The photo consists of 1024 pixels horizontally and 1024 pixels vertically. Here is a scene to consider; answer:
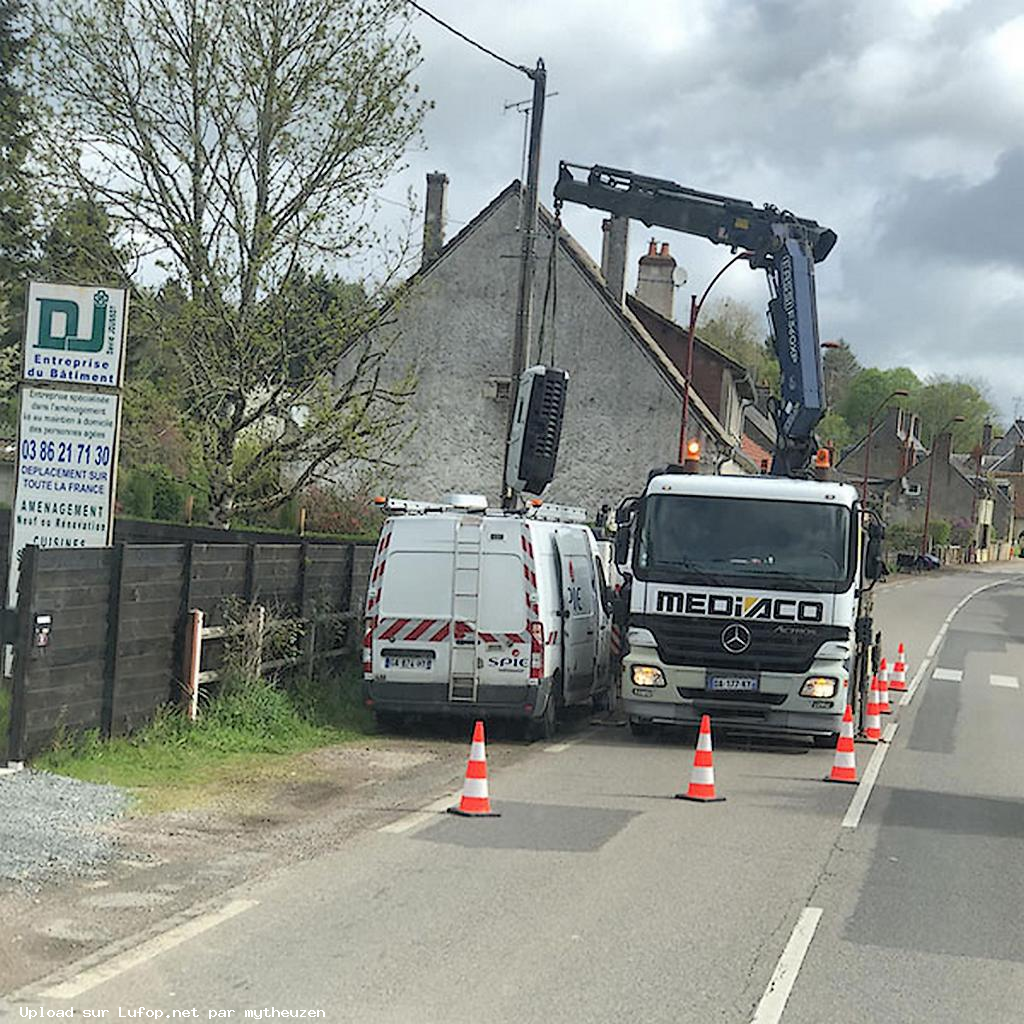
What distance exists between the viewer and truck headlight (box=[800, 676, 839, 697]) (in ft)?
51.6

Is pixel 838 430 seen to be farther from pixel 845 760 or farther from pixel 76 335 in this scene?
pixel 76 335

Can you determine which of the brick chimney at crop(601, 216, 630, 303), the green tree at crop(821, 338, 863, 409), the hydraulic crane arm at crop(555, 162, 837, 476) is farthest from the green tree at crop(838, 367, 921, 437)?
the hydraulic crane arm at crop(555, 162, 837, 476)

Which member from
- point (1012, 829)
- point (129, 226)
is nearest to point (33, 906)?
point (1012, 829)

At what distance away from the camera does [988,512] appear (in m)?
130

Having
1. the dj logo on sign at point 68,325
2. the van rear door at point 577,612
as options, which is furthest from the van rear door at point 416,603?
the dj logo on sign at point 68,325

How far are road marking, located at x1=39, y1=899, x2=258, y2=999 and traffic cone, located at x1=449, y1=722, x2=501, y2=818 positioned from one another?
3.15 metres

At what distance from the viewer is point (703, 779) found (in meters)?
12.4

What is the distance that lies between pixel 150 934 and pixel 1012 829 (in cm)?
715

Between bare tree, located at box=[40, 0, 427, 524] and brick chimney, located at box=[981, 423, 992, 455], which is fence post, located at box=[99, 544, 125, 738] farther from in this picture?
brick chimney, located at box=[981, 423, 992, 455]

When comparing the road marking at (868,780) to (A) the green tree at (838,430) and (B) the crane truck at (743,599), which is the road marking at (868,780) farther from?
(A) the green tree at (838,430)

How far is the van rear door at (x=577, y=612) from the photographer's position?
16859mm

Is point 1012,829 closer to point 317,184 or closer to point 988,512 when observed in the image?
point 317,184

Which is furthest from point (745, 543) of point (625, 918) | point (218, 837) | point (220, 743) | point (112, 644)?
point (625, 918)

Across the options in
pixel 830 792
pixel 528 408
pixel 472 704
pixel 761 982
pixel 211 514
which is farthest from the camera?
pixel 211 514
